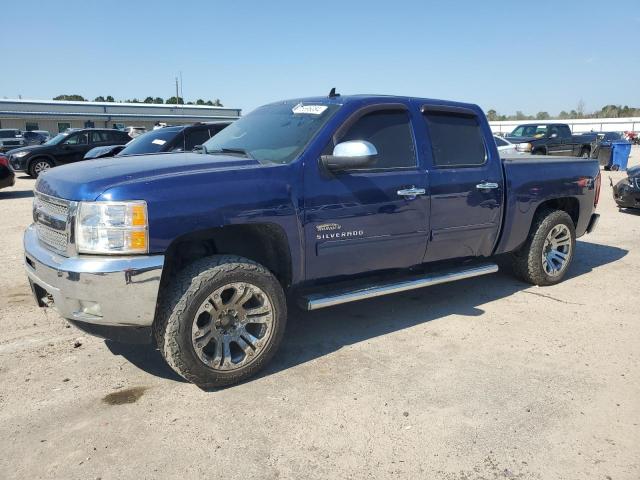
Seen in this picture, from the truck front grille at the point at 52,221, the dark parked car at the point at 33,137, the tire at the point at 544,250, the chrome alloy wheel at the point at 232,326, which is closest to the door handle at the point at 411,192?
the chrome alloy wheel at the point at 232,326

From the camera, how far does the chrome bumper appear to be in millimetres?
2945

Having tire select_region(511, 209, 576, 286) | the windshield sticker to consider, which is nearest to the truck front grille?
the windshield sticker

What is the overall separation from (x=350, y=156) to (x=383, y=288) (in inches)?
44.2

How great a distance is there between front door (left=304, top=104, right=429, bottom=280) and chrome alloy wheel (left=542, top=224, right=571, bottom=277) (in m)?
2.03

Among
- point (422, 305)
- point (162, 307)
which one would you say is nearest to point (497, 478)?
point (162, 307)

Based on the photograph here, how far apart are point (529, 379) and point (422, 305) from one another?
1559 mm

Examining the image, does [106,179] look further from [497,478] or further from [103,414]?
[497,478]

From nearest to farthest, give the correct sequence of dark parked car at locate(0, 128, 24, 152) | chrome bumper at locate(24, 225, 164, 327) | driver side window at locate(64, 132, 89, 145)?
1. chrome bumper at locate(24, 225, 164, 327)
2. driver side window at locate(64, 132, 89, 145)
3. dark parked car at locate(0, 128, 24, 152)

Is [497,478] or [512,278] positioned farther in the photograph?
[512,278]

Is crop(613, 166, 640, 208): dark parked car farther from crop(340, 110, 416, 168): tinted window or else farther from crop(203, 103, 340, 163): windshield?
crop(203, 103, 340, 163): windshield

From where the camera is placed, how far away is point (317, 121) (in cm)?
395

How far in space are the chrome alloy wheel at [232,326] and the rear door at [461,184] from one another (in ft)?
5.41

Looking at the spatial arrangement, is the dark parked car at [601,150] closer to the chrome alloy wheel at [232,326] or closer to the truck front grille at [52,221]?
the chrome alloy wheel at [232,326]

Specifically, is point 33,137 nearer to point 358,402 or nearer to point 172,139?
point 172,139
